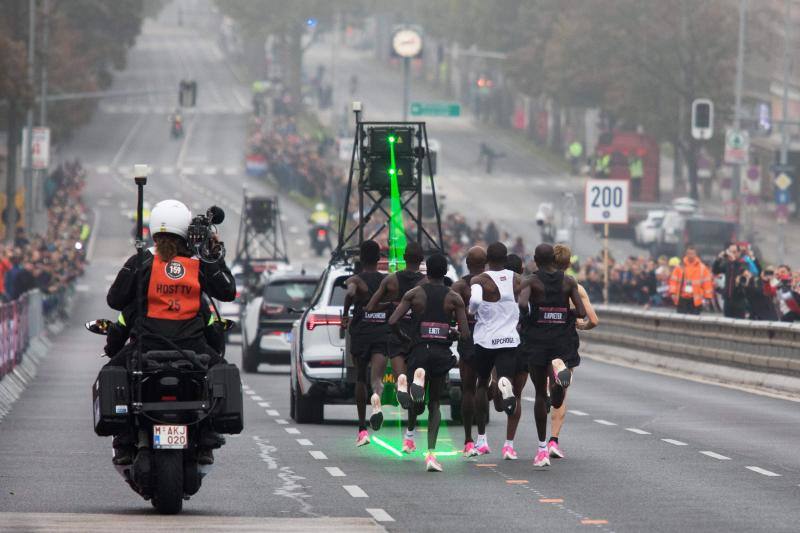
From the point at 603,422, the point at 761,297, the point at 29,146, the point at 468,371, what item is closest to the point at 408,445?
the point at 468,371

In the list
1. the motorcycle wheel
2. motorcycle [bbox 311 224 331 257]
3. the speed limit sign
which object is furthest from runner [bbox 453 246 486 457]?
motorcycle [bbox 311 224 331 257]

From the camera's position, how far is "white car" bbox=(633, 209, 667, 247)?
80062mm

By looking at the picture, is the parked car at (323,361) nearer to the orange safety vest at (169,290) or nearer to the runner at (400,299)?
the runner at (400,299)

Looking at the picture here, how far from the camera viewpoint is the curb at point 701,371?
27719mm

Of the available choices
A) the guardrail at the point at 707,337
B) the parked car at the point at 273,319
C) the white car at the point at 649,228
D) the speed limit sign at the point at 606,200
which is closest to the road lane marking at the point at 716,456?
the guardrail at the point at 707,337

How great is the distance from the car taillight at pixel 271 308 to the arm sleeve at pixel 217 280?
19916 millimetres

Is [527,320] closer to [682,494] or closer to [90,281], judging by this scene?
[682,494]

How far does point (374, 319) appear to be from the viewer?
60.7ft

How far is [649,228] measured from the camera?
8056 centimetres

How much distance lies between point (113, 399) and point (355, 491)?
2.57 metres

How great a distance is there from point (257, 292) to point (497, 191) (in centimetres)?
6601

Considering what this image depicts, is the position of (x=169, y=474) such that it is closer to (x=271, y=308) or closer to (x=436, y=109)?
(x=271, y=308)

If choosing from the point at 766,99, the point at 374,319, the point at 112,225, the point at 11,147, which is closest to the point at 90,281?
the point at 11,147

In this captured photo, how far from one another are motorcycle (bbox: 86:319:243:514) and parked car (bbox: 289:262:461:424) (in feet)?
25.8
